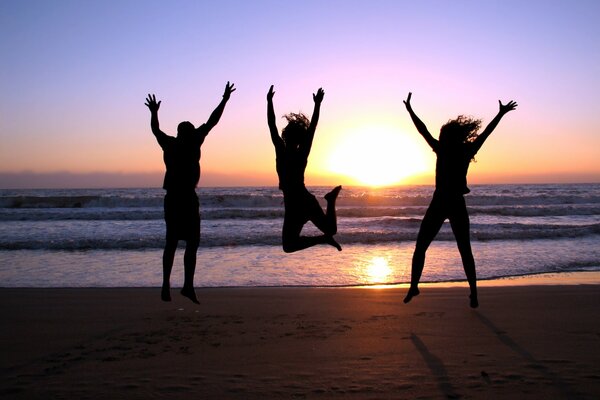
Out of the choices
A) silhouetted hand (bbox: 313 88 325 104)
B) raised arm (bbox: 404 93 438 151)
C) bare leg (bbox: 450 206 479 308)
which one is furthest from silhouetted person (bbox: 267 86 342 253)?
bare leg (bbox: 450 206 479 308)

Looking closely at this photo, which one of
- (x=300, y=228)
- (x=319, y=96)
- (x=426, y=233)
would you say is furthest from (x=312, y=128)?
(x=426, y=233)

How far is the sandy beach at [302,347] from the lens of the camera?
12.3 feet

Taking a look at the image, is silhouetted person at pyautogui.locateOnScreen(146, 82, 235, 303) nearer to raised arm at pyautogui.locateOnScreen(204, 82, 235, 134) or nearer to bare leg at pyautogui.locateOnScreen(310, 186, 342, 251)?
raised arm at pyautogui.locateOnScreen(204, 82, 235, 134)

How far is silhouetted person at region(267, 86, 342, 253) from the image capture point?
587 cm

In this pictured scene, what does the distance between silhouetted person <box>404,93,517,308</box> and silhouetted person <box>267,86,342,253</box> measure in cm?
113

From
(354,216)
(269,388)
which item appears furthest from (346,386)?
(354,216)

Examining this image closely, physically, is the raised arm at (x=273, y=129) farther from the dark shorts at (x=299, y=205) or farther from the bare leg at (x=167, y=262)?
the bare leg at (x=167, y=262)

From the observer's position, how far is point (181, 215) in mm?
6020

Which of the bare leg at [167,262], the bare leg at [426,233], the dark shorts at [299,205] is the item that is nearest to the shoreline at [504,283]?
the bare leg at [426,233]

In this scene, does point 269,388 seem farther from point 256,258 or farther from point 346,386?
point 256,258

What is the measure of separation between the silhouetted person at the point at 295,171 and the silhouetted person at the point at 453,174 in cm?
113

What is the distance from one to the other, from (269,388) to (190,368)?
2.53 ft

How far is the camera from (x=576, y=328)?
543 cm

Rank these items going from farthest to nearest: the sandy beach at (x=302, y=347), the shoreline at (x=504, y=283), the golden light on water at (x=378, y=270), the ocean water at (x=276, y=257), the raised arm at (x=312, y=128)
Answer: the ocean water at (x=276, y=257) → the golden light on water at (x=378, y=270) → the shoreline at (x=504, y=283) → the raised arm at (x=312, y=128) → the sandy beach at (x=302, y=347)
